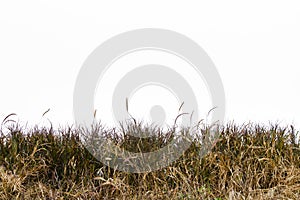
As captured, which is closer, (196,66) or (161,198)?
(161,198)

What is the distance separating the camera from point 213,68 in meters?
8.58

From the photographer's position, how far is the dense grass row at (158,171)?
22.7 ft

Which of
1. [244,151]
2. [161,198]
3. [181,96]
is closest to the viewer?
[161,198]

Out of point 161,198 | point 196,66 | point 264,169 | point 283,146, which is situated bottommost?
point 161,198

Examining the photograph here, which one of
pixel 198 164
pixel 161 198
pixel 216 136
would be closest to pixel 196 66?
pixel 216 136

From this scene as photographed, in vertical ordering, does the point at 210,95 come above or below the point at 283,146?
above

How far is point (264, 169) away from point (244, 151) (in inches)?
18.5

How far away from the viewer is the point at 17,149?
769 cm

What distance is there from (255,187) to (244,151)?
26.2 inches

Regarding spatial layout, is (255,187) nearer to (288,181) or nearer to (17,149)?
(288,181)

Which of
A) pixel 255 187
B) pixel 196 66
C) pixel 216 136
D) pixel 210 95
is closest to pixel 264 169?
pixel 255 187

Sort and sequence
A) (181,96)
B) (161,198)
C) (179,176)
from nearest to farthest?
(161,198) < (179,176) < (181,96)

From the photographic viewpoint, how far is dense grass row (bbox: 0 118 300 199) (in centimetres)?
692

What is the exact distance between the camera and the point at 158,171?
723 centimetres
